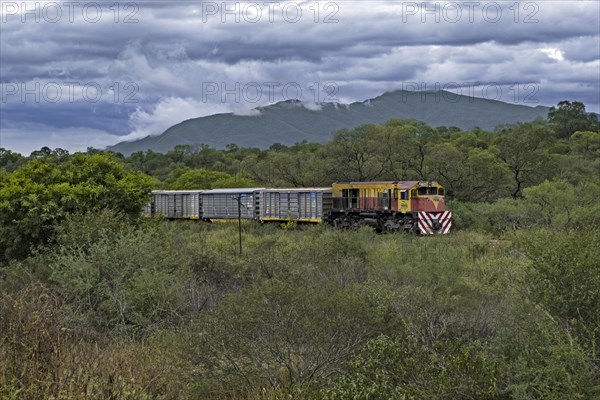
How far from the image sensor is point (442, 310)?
18828mm

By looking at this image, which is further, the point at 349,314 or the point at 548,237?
the point at 548,237

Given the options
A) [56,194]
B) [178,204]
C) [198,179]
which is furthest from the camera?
[198,179]

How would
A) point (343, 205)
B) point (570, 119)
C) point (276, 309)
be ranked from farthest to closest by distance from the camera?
point (570, 119) → point (343, 205) → point (276, 309)

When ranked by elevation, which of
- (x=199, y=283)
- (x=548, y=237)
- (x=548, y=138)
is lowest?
(x=199, y=283)

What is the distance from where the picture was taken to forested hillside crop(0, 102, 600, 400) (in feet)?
40.1

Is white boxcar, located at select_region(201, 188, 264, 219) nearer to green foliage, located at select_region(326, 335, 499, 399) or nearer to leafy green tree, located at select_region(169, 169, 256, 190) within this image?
leafy green tree, located at select_region(169, 169, 256, 190)

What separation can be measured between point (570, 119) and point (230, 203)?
76851 millimetres

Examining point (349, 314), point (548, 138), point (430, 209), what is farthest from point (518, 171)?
point (349, 314)

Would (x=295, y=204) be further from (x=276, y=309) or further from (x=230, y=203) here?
(x=276, y=309)

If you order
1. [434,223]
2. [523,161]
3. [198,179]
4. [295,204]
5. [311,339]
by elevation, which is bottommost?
[311,339]

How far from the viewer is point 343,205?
149 feet

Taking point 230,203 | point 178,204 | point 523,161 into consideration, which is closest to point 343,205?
point 230,203

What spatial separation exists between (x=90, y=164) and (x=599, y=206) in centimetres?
2525

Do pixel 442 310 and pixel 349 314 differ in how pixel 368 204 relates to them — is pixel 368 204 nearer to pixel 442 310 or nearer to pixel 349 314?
pixel 442 310
